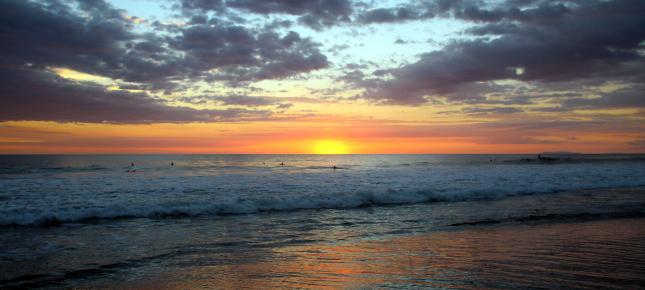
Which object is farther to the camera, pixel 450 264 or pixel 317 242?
pixel 317 242

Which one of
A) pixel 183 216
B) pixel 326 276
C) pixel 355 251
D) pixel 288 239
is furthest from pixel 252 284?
pixel 183 216

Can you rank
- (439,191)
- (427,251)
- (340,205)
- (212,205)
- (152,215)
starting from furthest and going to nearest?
(439,191)
(340,205)
(212,205)
(152,215)
(427,251)

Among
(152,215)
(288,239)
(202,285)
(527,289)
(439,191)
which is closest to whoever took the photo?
(527,289)

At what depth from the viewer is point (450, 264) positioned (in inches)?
340

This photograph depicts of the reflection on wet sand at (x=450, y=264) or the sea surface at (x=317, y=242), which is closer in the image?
the reflection on wet sand at (x=450, y=264)

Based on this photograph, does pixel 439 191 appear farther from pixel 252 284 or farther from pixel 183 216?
pixel 252 284

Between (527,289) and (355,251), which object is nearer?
(527,289)

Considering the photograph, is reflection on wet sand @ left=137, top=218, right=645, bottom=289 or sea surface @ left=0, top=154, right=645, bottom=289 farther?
sea surface @ left=0, top=154, right=645, bottom=289

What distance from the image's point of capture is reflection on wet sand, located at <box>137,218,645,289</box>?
7395 mm

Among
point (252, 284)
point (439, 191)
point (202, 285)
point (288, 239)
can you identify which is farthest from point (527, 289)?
point (439, 191)

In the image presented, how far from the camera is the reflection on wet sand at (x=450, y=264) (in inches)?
291

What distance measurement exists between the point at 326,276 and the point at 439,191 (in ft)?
58.2

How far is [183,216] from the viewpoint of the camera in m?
17.0

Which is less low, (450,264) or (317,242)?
(450,264)
